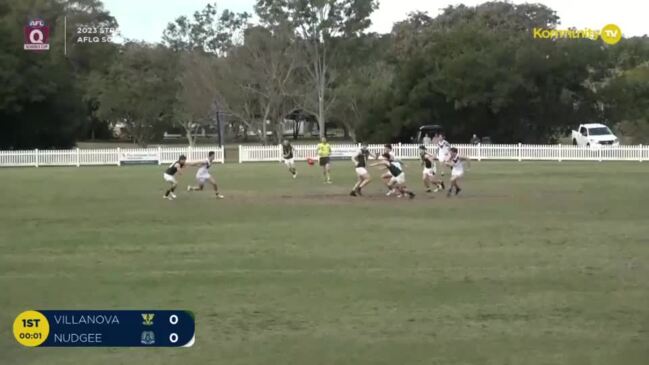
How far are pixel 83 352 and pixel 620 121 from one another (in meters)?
54.8

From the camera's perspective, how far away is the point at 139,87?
6981cm

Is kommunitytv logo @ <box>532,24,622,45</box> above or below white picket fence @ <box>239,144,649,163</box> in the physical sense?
above

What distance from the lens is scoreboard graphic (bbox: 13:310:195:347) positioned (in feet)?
19.8

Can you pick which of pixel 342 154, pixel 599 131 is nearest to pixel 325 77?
pixel 342 154

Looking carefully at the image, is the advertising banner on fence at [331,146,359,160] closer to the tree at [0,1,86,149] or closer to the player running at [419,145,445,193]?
the tree at [0,1,86,149]

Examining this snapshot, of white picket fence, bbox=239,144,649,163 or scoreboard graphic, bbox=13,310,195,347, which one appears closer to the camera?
scoreboard graphic, bbox=13,310,195,347

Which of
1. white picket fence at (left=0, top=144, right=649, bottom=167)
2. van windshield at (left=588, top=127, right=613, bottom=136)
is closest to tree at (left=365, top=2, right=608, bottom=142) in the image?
van windshield at (left=588, top=127, right=613, bottom=136)

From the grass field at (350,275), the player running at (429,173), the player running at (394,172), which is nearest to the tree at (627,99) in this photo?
the player running at (429,173)

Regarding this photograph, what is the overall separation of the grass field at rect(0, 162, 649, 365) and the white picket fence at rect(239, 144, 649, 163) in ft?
77.1

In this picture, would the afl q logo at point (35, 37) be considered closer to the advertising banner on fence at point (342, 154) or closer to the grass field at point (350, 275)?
the advertising banner on fence at point (342, 154)

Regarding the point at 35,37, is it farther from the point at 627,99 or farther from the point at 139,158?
the point at 627,99

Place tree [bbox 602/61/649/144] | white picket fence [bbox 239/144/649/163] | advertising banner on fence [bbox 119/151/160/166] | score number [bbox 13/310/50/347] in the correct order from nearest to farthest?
score number [bbox 13/310/50/347] → white picket fence [bbox 239/144/649/163] → advertising banner on fence [bbox 119/151/160/166] → tree [bbox 602/61/649/144]

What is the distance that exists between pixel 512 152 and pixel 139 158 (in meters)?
21.5

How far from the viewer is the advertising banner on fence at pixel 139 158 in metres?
47.1
